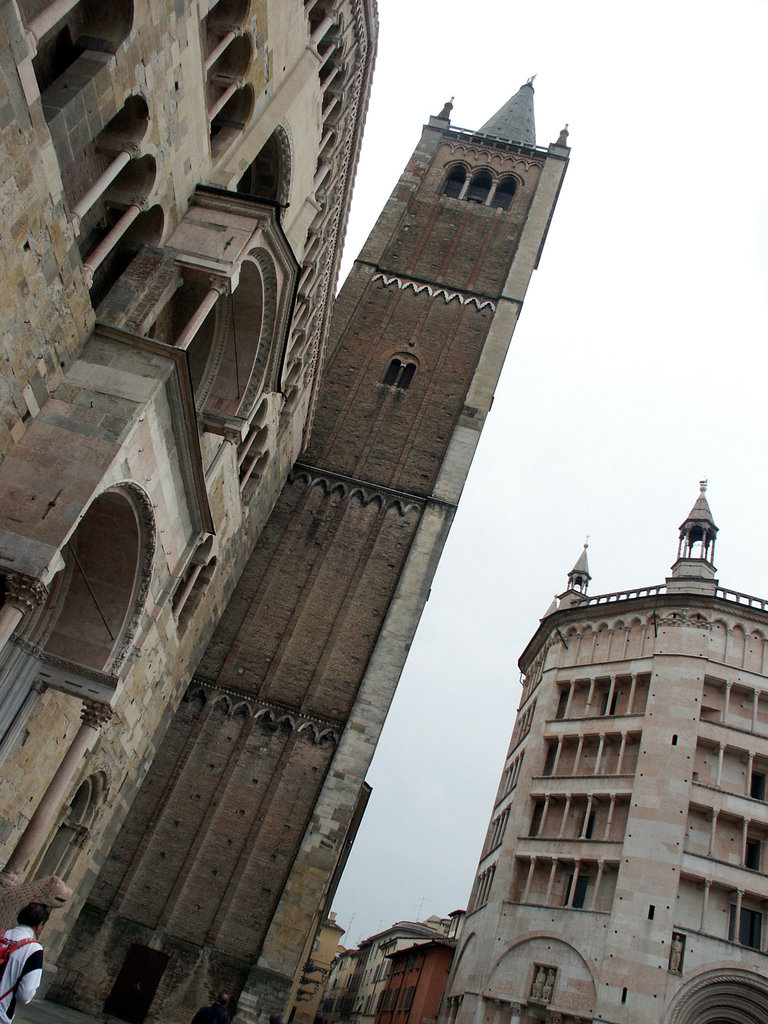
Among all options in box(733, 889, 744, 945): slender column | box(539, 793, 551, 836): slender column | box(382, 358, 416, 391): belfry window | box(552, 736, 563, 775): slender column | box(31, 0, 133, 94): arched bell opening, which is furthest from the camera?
box(382, 358, 416, 391): belfry window

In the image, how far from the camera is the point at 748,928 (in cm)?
2089

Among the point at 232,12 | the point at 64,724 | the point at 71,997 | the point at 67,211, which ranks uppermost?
the point at 232,12

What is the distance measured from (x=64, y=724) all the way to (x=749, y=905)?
1795 centimetres

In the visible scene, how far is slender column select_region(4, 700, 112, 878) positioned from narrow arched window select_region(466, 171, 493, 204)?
30.1m

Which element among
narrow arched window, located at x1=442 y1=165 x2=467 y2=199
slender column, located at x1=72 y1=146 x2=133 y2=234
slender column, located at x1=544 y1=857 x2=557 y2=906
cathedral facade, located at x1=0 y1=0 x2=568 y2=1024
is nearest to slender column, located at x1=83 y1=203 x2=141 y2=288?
cathedral facade, located at x1=0 y1=0 x2=568 y2=1024

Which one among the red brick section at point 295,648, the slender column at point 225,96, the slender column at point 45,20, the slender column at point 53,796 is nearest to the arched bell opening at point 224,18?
the slender column at point 225,96

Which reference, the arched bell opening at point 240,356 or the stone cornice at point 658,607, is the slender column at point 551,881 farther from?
the arched bell opening at point 240,356

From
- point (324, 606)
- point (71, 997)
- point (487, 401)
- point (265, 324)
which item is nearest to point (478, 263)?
Result: point (487, 401)

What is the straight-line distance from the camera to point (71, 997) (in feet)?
55.5

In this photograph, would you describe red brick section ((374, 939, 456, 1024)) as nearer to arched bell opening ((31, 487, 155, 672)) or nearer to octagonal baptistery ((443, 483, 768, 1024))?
octagonal baptistery ((443, 483, 768, 1024))

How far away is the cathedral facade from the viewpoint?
909 cm

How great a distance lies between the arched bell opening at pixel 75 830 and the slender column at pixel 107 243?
991 cm

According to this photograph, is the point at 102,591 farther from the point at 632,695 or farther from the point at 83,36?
the point at 632,695

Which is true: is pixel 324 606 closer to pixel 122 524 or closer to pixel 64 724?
pixel 64 724
